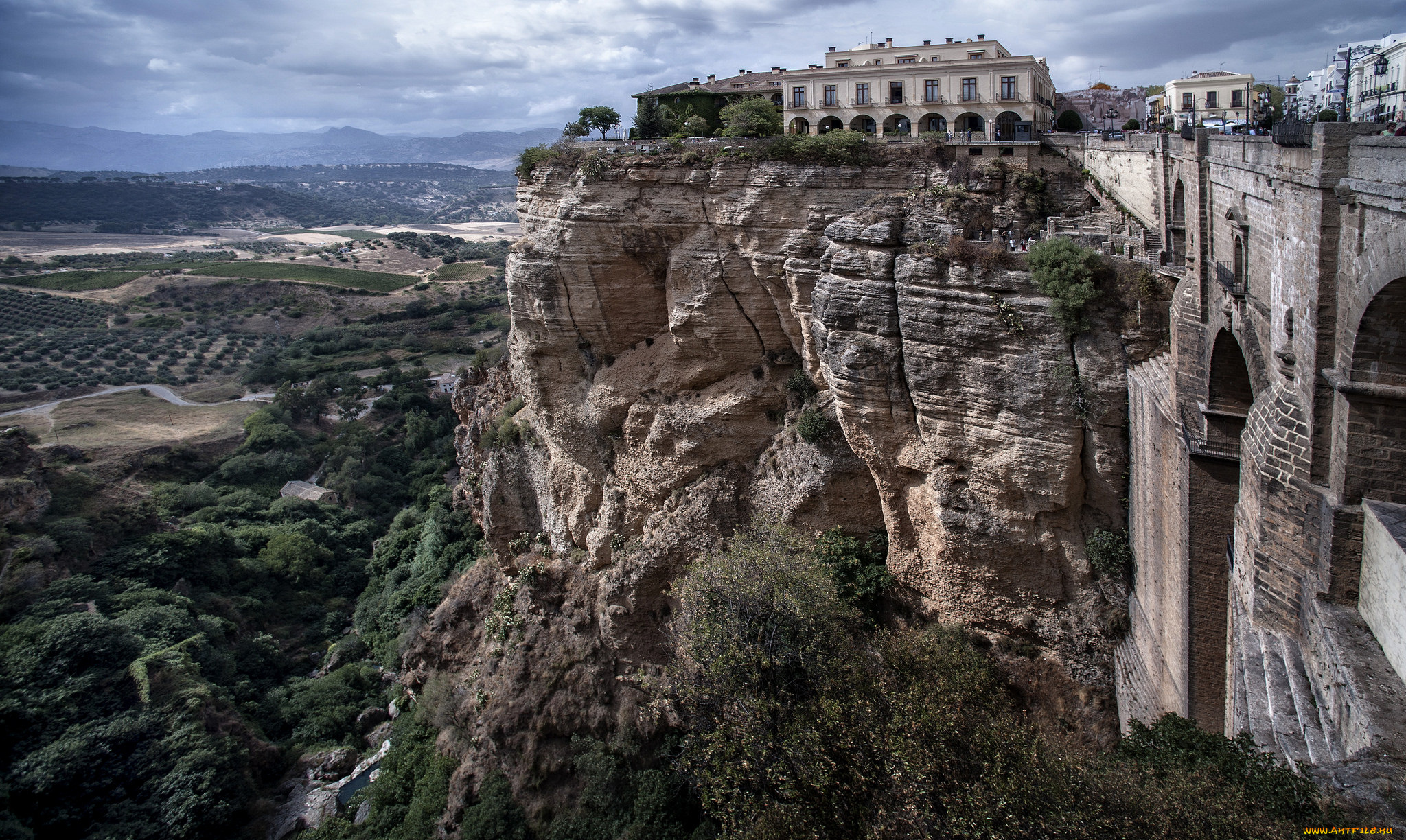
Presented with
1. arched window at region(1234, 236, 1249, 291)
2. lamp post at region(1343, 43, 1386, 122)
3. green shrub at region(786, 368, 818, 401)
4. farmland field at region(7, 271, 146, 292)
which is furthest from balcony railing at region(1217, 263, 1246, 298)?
farmland field at region(7, 271, 146, 292)

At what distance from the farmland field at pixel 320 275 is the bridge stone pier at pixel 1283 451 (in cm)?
8524

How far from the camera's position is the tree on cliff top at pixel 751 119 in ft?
67.8

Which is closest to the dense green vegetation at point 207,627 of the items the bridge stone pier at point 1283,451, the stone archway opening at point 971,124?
the bridge stone pier at point 1283,451

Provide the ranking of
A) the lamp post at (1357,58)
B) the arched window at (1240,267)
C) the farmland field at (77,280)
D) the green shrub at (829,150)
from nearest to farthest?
the arched window at (1240,267) < the lamp post at (1357,58) < the green shrub at (829,150) < the farmland field at (77,280)

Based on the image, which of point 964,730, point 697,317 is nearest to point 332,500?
point 697,317

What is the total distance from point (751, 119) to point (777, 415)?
7791 millimetres

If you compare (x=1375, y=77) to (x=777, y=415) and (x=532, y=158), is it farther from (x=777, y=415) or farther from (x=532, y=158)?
(x=532, y=158)

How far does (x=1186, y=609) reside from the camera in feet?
39.7

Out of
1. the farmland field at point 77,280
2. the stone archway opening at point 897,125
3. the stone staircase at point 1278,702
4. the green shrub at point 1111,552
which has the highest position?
the stone archway opening at point 897,125

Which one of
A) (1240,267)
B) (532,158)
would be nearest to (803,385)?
(1240,267)

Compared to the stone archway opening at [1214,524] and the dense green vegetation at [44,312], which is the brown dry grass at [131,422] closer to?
the dense green vegetation at [44,312]

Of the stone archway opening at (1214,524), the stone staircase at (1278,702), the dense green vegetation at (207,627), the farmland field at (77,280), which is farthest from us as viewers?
the farmland field at (77,280)

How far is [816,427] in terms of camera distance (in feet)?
63.1

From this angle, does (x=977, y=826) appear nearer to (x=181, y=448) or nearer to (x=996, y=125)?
(x=996, y=125)
